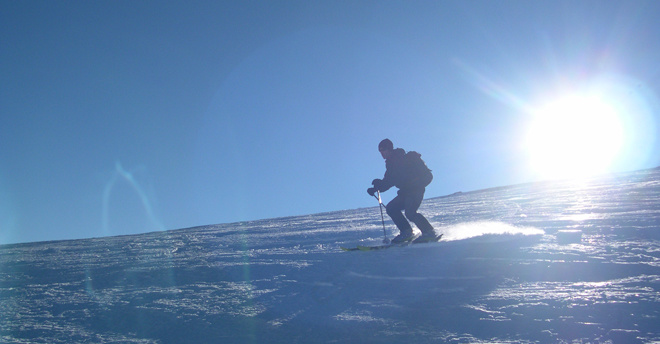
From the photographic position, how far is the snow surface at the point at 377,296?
2.78 metres

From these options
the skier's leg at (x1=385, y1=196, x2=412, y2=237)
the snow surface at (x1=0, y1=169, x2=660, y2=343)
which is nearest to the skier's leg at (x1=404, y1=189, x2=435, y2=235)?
the skier's leg at (x1=385, y1=196, x2=412, y2=237)

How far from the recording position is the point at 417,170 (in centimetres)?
803

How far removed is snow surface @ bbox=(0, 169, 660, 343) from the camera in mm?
2775

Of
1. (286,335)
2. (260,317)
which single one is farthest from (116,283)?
(286,335)

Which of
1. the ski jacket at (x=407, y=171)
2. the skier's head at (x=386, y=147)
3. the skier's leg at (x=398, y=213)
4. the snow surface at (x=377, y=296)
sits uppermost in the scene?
the skier's head at (x=386, y=147)

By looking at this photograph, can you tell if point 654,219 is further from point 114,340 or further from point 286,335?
point 114,340

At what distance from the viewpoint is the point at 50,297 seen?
4422 millimetres

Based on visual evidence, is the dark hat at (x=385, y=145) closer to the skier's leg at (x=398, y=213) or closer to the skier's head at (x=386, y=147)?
the skier's head at (x=386, y=147)

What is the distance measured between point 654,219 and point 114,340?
7595 mm

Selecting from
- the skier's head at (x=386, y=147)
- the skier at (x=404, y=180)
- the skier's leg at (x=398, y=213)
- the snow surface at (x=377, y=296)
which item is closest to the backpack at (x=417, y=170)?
the skier at (x=404, y=180)

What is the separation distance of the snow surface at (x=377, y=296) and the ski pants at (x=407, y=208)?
1.64 m

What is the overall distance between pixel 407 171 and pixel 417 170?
0.68ft

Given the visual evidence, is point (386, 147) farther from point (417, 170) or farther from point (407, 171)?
point (417, 170)

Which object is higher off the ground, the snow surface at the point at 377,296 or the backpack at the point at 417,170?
the backpack at the point at 417,170
